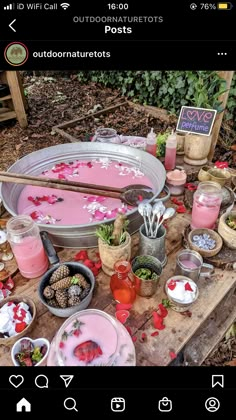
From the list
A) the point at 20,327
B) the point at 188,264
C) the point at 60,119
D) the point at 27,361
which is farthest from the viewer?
the point at 60,119

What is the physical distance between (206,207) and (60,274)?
1.01 metres

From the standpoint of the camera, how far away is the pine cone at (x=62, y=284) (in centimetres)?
155

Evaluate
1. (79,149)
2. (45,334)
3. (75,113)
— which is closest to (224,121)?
(79,149)

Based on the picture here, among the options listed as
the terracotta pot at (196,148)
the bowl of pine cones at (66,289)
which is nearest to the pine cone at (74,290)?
the bowl of pine cones at (66,289)

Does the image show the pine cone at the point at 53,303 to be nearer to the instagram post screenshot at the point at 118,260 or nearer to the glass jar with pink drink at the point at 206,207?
the instagram post screenshot at the point at 118,260

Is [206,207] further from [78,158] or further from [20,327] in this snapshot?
[78,158]

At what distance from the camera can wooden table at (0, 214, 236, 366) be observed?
146 cm

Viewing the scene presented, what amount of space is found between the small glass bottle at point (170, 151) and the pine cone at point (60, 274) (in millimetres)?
Answer: 1438
